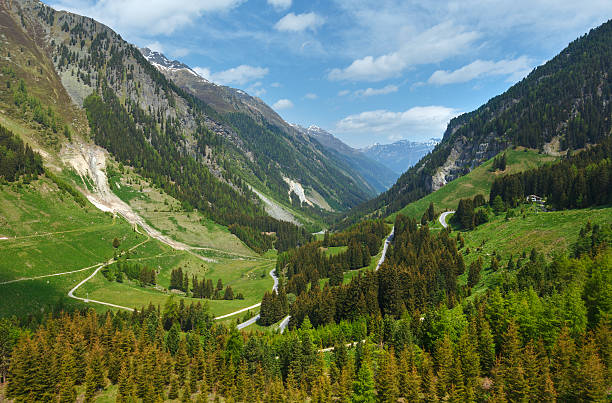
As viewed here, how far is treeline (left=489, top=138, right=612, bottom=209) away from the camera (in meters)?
101

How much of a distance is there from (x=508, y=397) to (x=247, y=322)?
79.4 meters

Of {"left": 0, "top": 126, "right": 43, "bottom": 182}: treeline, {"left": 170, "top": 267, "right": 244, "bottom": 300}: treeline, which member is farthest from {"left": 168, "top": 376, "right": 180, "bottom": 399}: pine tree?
{"left": 0, "top": 126, "right": 43, "bottom": 182}: treeline

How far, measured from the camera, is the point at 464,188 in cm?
19375

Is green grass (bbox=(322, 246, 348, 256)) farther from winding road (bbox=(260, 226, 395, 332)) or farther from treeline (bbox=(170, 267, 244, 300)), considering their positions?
treeline (bbox=(170, 267, 244, 300))

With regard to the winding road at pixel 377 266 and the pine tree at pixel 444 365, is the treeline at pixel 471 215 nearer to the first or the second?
the winding road at pixel 377 266

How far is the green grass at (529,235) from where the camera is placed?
8238 centimetres

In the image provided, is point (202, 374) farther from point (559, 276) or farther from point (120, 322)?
point (559, 276)

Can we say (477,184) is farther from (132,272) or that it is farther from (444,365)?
(132,272)

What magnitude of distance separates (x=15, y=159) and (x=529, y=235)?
187 metres

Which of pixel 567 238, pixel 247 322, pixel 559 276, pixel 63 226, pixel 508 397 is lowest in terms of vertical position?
pixel 247 322

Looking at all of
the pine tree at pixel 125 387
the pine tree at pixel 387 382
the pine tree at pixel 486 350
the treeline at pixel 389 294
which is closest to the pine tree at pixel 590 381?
the pine tree at pixel 486 350

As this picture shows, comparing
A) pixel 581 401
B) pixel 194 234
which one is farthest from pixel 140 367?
pixel 194 234

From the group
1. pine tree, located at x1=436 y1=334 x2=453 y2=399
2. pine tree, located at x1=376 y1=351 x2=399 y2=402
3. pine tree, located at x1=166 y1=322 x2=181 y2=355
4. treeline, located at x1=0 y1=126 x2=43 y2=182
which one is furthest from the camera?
treeline, located at x1=0 y1=126 x2=43 y2=182

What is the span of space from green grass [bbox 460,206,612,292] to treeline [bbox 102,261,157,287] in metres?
108
